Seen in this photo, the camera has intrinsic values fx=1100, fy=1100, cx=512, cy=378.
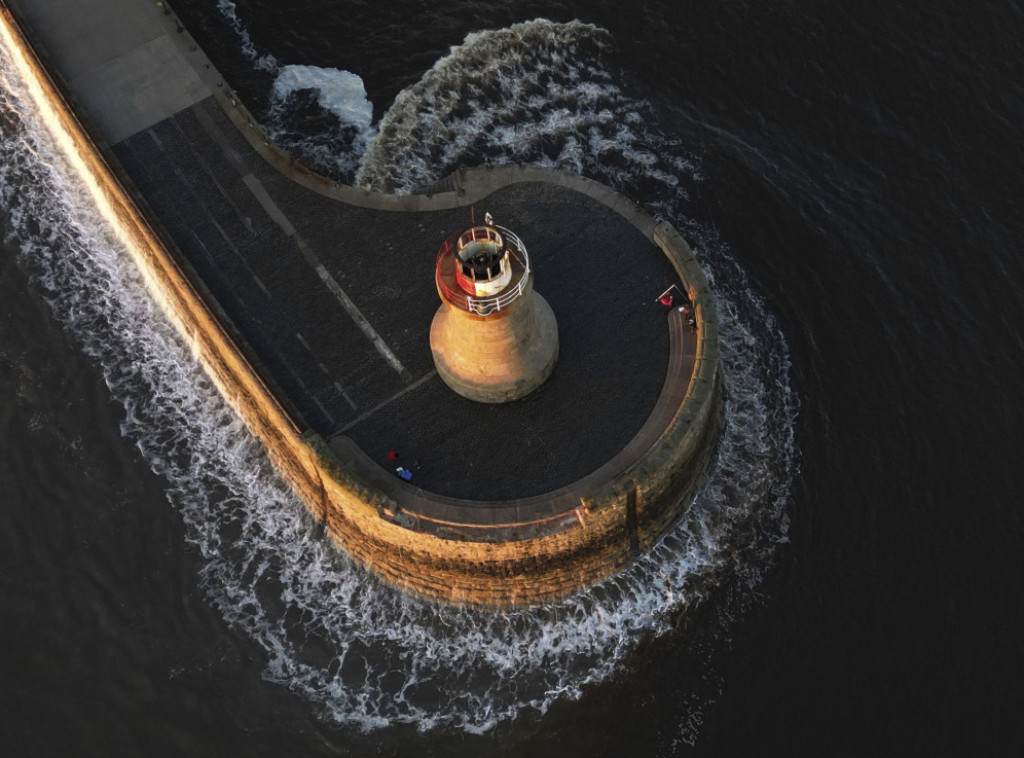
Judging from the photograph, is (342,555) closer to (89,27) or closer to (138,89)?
(138,89)

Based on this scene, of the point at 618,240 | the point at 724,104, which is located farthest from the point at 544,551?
the point at 724,104

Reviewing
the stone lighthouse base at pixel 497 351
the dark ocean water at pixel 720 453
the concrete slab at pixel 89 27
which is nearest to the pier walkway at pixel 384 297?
the concrete slab at pixel 89 27

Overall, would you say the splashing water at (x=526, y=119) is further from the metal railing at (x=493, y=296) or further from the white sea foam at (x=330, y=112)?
the metal railing at (x=493, y=296)

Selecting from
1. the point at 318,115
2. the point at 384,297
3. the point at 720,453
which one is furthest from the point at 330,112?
the point at 720,453

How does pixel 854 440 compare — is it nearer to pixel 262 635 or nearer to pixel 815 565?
pixel 815 565

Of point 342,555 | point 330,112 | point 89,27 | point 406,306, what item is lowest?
point 342,555

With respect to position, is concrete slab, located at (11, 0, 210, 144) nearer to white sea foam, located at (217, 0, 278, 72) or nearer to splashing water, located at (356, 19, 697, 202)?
white sea foam, located at (217, 0, 278, 72)
